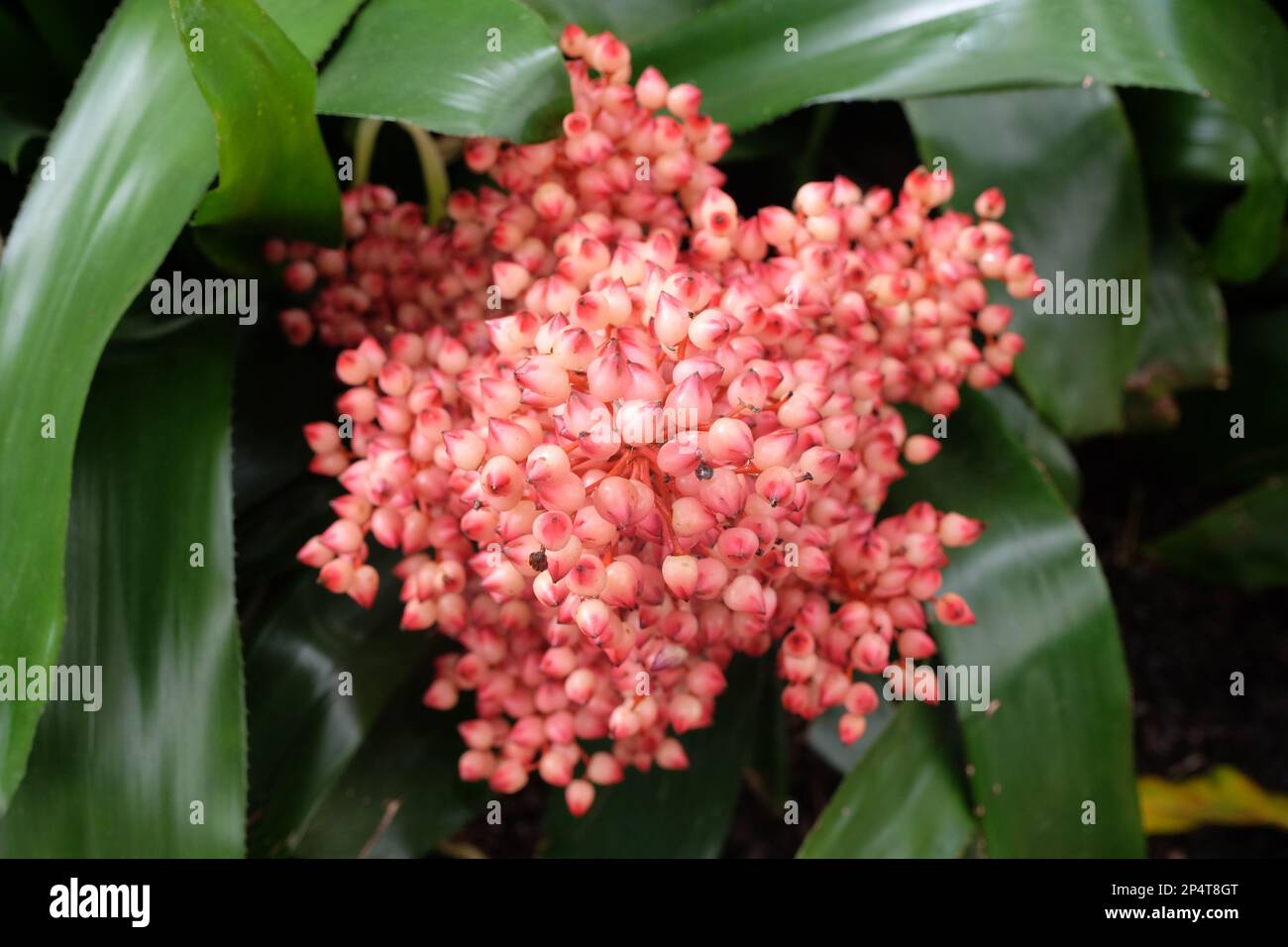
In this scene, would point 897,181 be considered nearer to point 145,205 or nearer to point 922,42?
point 922,42

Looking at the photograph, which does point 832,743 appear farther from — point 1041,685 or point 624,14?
point 624,14

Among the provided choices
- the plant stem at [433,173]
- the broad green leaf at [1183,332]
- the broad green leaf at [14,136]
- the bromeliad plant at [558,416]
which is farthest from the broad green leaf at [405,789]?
the broad green leaf at [1183,332]

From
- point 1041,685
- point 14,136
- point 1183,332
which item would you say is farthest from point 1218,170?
point 14,136

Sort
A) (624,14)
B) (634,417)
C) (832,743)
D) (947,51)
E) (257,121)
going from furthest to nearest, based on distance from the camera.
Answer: (832,743) → (624,14) → (947,51) → (257,121) → (634,417)

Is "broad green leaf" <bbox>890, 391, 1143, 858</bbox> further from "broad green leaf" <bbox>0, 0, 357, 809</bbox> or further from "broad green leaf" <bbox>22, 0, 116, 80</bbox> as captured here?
"broad green leaf" <bbox>22, 0, 116, 80</bbox>

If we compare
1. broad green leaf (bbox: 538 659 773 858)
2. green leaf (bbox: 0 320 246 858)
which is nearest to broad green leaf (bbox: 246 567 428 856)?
green leaf (bbox: 0 320 246 858)
